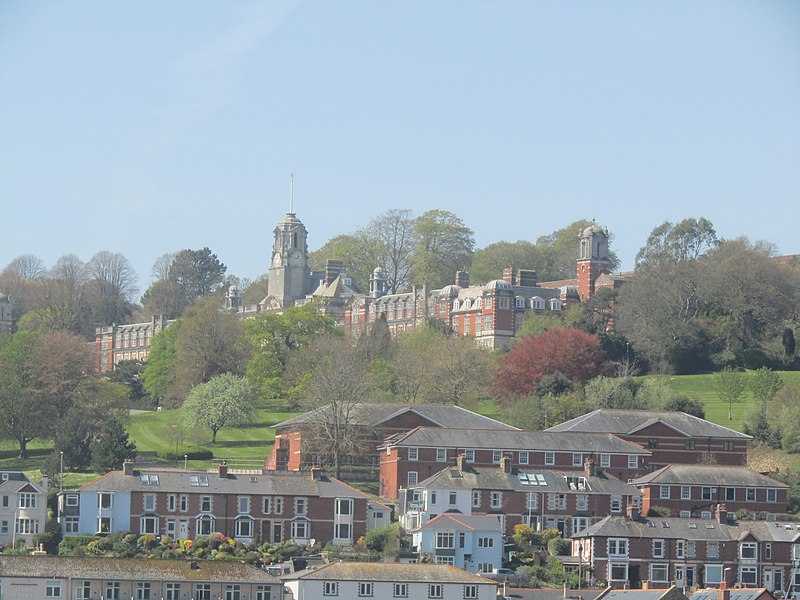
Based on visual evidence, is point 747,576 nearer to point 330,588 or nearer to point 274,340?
point 330,588

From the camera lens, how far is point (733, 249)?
150875mm

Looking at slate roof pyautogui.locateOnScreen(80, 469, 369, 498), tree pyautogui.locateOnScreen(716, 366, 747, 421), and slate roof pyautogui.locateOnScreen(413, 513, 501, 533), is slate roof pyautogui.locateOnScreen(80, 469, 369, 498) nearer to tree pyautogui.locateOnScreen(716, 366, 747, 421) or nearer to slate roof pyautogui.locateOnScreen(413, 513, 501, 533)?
slate roof pyautogui.locateOnScreen(413, 513, 501, 533)

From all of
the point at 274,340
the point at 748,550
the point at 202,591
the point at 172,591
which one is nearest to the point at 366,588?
the point at 202,591

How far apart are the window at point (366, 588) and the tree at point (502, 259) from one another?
342 feet

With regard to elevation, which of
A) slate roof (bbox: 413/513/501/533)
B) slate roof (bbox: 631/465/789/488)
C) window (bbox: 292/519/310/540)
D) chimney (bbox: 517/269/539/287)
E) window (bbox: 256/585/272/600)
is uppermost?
chimney (bbox: 517/269/539/287)

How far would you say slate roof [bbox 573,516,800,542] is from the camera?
282 ft

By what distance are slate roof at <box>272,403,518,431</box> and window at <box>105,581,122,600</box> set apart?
29.9 meters

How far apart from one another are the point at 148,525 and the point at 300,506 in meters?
6.67

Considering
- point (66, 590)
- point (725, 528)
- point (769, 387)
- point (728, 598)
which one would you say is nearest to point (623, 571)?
point (725, 528)

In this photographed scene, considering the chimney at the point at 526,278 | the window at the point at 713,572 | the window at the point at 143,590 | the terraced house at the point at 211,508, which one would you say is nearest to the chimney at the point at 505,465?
the terraced house at the point at 211,508

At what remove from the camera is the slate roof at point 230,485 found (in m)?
87.3

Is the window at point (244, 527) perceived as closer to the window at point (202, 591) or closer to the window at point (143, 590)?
the window at point (202, 591)

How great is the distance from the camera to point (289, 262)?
18300cm

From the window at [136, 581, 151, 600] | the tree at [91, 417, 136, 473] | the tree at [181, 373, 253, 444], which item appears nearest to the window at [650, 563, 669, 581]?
the window at [136, 581, 151, 600]
